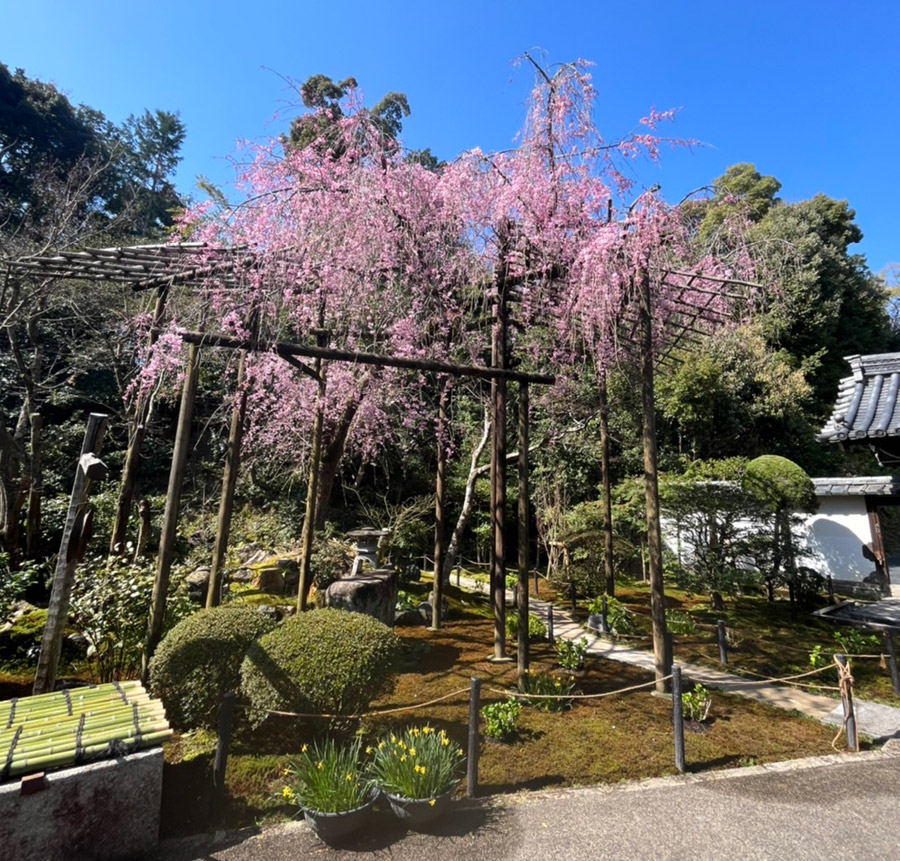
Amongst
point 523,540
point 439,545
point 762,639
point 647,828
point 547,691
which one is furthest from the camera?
point 762,639

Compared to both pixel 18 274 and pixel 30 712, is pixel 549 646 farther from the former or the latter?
pixel 18 274

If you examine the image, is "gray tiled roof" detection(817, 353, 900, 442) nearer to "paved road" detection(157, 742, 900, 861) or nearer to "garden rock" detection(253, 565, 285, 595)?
"paved road" detection(157, 742, 900, 861)

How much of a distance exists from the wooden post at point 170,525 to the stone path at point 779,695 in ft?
18.7

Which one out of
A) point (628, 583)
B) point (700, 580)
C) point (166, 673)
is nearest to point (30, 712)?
point (166, 673)

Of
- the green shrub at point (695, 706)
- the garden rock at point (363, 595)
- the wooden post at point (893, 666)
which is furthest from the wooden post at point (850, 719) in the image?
the garden rock at point (363, 595)

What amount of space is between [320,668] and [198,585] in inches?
199

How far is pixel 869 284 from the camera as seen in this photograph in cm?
2239

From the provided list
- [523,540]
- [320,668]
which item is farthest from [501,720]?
[523,540]

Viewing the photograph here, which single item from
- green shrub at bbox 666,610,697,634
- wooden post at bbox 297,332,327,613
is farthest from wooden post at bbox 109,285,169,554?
green shrub at bbox 666,610,697,634

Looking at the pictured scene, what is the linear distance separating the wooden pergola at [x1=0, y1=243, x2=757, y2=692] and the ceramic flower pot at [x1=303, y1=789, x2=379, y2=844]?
248 centimetres

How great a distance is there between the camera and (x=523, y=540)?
5578 millimetres

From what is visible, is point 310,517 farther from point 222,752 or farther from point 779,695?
point 779,695

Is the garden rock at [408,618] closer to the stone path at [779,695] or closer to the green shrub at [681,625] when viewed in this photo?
the stone path at [779,695]

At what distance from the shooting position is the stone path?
495 cm
